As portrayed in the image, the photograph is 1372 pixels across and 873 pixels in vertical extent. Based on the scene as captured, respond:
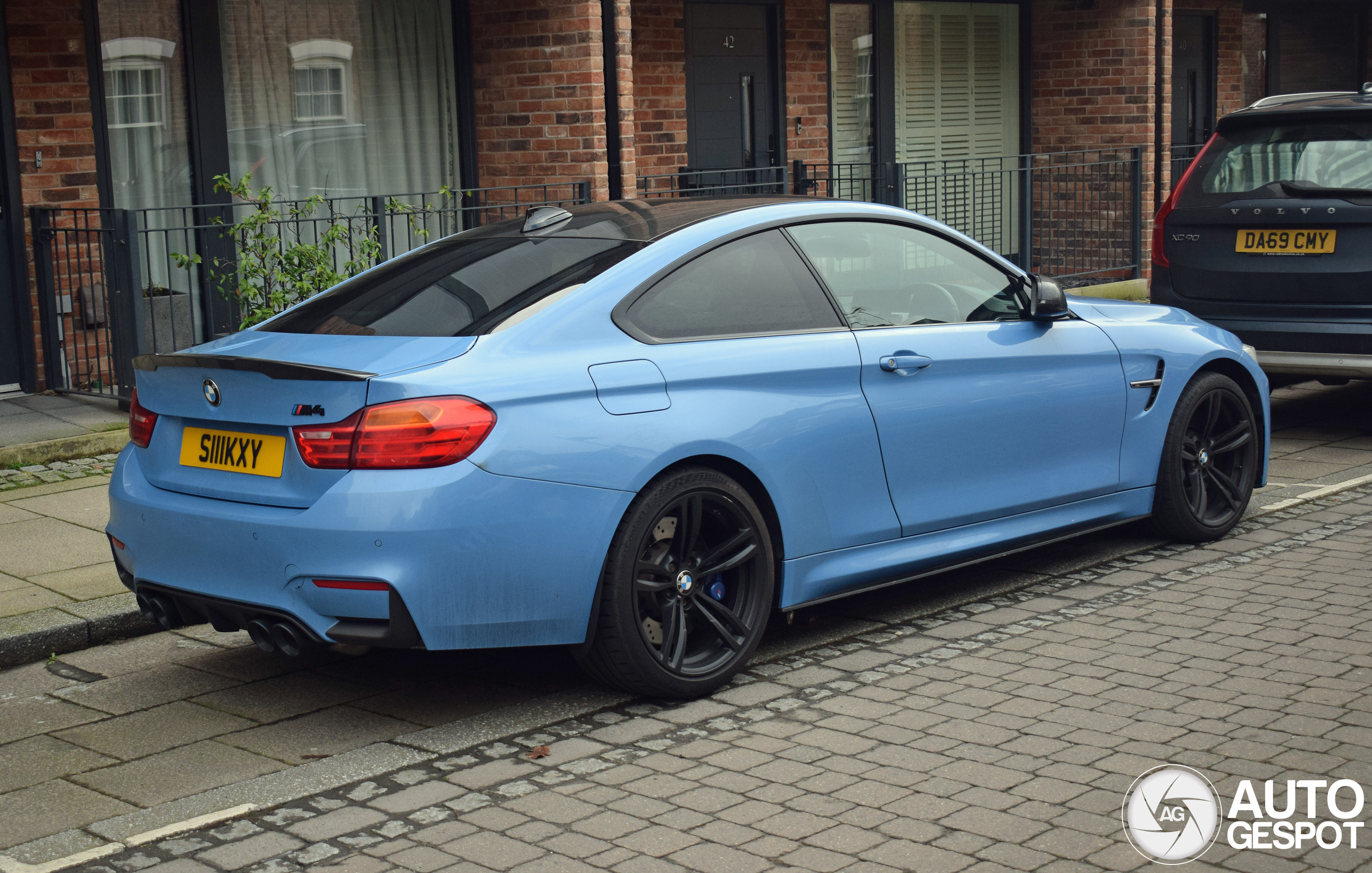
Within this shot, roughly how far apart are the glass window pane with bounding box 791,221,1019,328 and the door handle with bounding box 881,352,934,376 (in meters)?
0.15

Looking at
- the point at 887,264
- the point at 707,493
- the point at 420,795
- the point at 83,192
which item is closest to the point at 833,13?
the point at 83,192

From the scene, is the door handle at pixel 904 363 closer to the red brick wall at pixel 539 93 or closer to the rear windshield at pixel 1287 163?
the rear windshield at pixel 1287 163

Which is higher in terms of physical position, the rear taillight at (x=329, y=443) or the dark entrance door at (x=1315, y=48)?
the dark entrance door at (x=1315, y=48)

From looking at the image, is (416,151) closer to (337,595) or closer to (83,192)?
(83,192)

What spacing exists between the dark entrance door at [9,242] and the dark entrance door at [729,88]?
568 cm

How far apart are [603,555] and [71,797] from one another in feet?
5.06

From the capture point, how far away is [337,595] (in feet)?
13.5

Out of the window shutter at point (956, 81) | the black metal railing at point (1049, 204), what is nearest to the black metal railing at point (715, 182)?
the black metal railing at point (1049, 204)

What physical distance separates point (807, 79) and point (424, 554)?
10687mm

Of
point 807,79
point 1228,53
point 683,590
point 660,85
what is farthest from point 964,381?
point 1228,53

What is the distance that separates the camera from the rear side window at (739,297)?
187 inches

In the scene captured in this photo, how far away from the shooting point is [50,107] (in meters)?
9.42

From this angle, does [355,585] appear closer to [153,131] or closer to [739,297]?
[739,297]

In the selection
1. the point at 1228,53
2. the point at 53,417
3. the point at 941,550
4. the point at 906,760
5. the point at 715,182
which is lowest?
the point at 906,760
